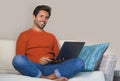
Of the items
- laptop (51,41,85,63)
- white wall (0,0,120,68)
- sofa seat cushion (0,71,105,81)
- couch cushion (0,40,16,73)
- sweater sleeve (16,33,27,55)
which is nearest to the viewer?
sofa seat cushion (0,71,105,81)

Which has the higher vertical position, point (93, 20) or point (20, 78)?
point (93, 20)

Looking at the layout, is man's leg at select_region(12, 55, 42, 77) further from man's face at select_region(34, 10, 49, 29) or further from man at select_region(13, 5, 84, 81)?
man's face at select_region(34, 10, 49, 29)

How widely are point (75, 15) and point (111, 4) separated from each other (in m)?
0.42

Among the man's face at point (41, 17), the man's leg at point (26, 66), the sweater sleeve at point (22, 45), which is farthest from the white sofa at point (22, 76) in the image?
the man's face at point (41, 17)

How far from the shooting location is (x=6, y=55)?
338 cm

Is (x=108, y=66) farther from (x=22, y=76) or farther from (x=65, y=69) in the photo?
(x=22, y=76)

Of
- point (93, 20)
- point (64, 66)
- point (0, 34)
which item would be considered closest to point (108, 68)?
point (64, 66)

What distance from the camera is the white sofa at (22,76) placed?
8.03 ft

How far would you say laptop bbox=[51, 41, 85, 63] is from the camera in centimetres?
280

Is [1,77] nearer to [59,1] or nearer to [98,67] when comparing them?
[98,67]

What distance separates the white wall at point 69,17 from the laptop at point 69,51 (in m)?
0.91

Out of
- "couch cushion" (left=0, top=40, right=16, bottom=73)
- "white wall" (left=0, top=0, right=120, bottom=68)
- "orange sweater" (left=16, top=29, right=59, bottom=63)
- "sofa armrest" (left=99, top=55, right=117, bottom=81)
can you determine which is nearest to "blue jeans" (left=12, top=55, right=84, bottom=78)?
"orange sweater" (left=16, top=29, right=59, bottom=63)

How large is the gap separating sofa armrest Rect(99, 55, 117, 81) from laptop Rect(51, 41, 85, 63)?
1.24ft

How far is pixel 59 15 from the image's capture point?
3.76 metres
